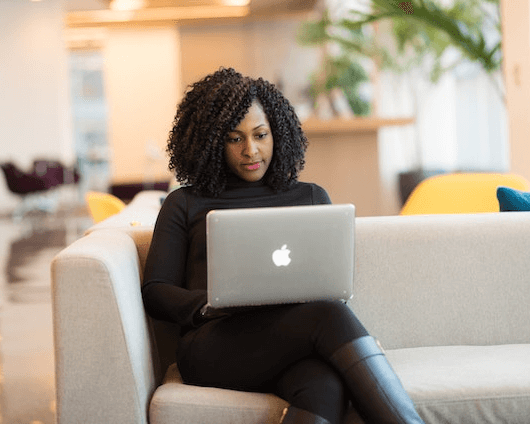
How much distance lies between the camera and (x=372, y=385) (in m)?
1.83

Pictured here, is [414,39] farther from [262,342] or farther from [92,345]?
[92,345]

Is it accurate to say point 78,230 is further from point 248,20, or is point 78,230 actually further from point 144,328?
point 144,328

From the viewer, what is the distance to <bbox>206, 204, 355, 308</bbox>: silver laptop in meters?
1.85

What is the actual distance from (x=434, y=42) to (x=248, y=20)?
5.67 m

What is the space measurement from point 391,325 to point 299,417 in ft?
2.38

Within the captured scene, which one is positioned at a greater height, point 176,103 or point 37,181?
point 176,103

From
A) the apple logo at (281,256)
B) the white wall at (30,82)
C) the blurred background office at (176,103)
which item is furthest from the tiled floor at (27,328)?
the white wall at (30,82)

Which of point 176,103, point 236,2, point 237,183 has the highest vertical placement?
point 236,2

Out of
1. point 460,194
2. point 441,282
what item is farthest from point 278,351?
point 460,194

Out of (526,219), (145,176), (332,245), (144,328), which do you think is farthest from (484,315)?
(145,176)

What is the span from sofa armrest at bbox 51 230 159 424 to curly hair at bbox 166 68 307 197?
0.56m

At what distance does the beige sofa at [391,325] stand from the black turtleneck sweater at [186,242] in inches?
2.7

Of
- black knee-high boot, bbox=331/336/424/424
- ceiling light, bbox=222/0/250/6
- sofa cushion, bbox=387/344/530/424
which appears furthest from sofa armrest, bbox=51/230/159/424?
ceiling light, bbox=222/0/250/6

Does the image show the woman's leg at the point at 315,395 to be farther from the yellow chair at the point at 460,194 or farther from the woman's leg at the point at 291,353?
the yellow chair at the point at 460,194
